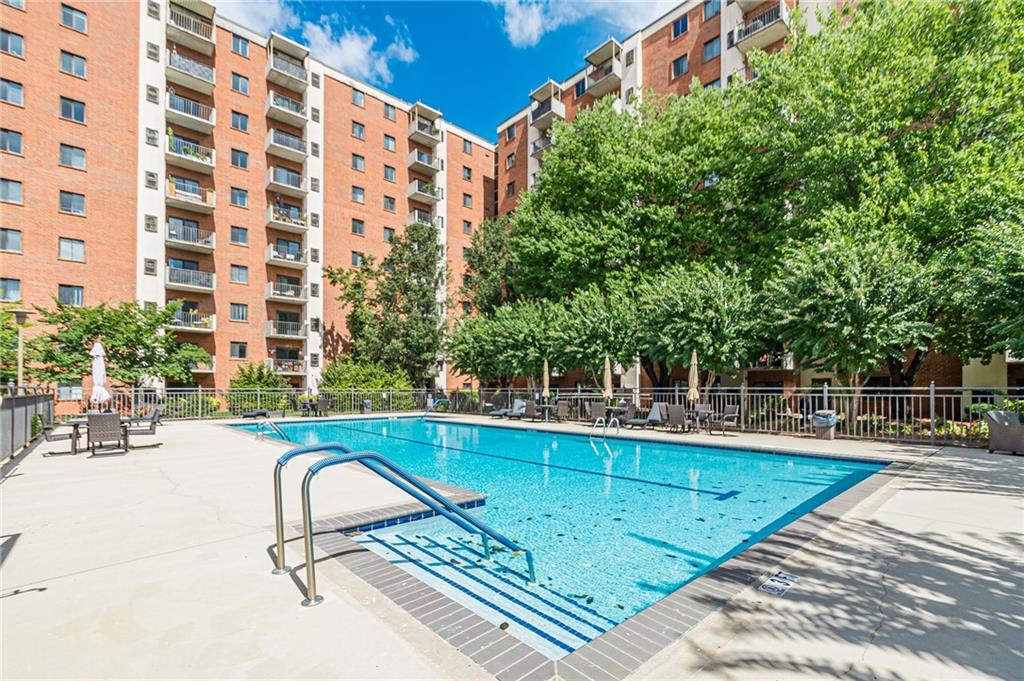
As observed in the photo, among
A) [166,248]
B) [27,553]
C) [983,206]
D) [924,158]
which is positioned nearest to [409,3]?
[166,248]

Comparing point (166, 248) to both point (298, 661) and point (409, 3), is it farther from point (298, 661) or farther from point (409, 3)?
point (298, 661)

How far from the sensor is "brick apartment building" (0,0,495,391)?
24613 mm

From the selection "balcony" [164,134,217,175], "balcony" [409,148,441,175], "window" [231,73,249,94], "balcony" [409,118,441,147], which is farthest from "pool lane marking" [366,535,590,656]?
"balcony" [409,118,441,147]

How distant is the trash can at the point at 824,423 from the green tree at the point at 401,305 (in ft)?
72.7

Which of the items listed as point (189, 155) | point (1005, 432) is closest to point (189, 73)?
point (189, 155)

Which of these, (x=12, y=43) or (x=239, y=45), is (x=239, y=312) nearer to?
(x=12, y=43)

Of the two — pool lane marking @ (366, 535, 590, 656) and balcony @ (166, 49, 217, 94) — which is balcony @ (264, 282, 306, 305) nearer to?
balcony @ (166, 49, 217, 94)

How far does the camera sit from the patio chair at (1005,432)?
9562mm

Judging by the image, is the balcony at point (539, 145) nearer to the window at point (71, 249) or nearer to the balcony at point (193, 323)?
the balcony at point (193, 323)

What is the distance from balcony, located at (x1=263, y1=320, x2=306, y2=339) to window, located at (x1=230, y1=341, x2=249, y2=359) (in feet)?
5.01

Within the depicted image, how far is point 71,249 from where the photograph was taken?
83.1 feet

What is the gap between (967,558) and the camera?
13.2 feet

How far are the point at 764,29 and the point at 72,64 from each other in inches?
1486

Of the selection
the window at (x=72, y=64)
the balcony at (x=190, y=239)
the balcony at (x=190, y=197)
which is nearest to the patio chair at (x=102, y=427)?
the balcony at (x=190, y=239)
